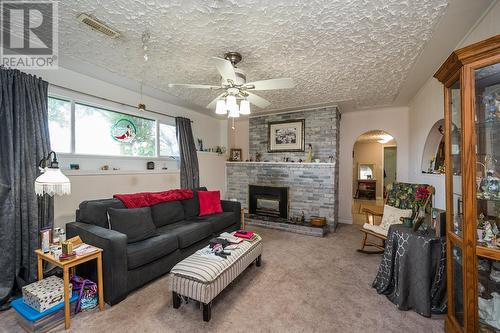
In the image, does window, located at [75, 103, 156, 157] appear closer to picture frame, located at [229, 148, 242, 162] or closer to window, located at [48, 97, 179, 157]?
window, located at [48, 97, 179, 157]

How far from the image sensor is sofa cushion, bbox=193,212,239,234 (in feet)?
11.0

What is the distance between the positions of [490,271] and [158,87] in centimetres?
411

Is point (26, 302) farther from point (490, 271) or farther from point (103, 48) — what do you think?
point (490, 271)

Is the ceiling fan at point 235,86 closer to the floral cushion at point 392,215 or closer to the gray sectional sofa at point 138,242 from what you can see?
the gray sectional sofa at point 138,242

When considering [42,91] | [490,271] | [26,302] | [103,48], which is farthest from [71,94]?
[490,271]

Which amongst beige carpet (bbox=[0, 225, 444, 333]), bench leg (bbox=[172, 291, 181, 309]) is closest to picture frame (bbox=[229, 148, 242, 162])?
beige carpet (bbox=[0, 225, 444, 333])

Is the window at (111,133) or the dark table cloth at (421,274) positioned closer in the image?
the dark table cloth at (421,274)

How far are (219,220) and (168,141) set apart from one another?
2035mm

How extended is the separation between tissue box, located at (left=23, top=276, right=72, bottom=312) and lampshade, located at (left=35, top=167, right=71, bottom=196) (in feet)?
2.63

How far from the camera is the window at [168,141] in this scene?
4292mm

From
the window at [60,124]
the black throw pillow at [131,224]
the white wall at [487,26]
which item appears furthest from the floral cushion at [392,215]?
the window at [60,124]

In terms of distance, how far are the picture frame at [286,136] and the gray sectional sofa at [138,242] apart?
2.35 metres

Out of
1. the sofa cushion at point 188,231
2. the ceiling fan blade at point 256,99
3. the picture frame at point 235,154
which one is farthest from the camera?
the picture frame at point 235,154

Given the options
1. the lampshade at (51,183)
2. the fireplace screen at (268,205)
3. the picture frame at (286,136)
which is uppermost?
the picture frame at (286,136)
